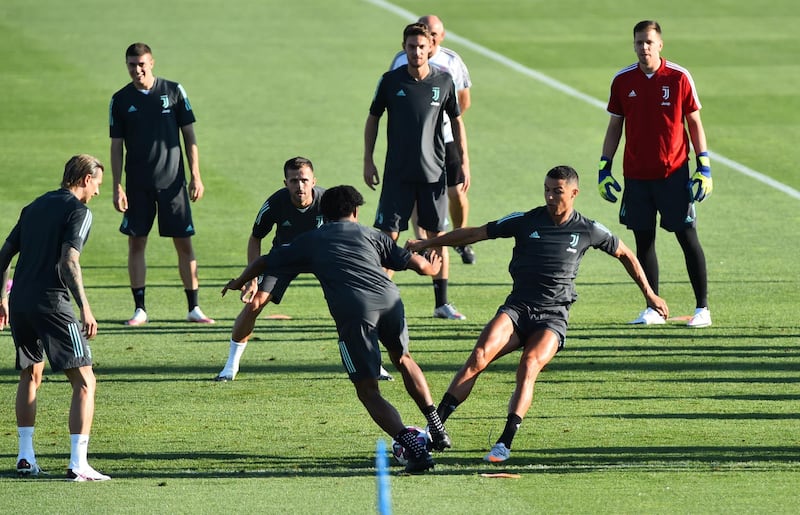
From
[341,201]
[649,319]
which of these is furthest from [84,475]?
[649,319]

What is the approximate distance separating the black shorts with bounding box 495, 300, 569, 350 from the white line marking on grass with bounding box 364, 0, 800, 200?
1087cm

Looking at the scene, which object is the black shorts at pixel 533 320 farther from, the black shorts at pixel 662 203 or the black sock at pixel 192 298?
the black sock at pixel 192 298

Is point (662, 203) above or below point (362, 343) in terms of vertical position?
above

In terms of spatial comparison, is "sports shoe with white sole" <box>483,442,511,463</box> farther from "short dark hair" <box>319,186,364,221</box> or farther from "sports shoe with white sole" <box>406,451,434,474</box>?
"short dark hair" <box>319,186,364,221</box>

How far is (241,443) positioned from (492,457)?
171cm

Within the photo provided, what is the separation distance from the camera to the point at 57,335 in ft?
29.1

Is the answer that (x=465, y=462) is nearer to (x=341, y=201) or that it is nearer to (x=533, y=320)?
(x=533, y=320)

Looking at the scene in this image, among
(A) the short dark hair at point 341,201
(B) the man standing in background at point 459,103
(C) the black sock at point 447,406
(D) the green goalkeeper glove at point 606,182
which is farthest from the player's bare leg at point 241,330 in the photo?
(D) the green goalkeeper glove at point 606,182

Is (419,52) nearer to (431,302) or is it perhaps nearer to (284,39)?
(431,302)

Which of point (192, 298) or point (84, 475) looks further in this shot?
point (192, 298)

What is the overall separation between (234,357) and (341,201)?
8.38 ft

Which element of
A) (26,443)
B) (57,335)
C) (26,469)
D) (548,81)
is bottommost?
(26,469)

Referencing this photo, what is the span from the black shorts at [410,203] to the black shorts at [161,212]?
1.97 meters

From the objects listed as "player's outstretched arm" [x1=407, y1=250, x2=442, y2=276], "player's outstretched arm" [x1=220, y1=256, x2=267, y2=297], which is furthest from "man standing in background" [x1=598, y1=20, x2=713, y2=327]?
"player's outstretched arm" [x1=220, y1=256, x2=267, y2=297]
